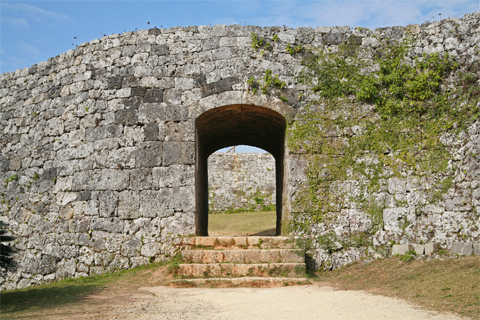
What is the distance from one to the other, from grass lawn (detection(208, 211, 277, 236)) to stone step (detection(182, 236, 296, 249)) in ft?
17.9

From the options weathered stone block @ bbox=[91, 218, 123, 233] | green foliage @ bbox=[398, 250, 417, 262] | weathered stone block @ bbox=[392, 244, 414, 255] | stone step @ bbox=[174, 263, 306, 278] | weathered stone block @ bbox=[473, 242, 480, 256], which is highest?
weathered stone block @ bbox=[91, 218, 123, 233]

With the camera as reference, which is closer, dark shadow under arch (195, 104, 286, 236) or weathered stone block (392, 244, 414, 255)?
weathered stone block (392, 244, 414, 255)

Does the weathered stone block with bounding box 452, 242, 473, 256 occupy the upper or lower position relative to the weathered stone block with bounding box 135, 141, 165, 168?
lower

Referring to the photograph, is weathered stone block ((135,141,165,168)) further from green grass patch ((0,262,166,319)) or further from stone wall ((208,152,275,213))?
stone wall ((208,152,275,213))

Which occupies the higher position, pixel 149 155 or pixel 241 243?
pixel 149 155

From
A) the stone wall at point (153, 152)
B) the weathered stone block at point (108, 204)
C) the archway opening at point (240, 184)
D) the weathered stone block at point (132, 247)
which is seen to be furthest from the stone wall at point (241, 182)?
the weathered stone block at point (132, 247)

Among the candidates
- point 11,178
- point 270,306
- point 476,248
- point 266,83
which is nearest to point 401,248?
point 476,248

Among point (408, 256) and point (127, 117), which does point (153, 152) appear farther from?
point (408, 256)

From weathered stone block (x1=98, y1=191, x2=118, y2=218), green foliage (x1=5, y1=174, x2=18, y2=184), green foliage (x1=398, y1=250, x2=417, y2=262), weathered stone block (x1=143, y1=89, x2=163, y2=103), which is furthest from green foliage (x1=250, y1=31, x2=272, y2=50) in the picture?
green foliage (x1=5, y1=174, x2=18, y2=184)

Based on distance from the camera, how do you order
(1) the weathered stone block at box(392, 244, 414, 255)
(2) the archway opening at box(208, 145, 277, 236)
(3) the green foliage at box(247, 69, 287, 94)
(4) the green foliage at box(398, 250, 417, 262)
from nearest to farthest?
(4) the green foliage at box(398, 250, 417, 262)
(1) the weathered stone block at box(392, 244, 414, 255)
(3) the green foliage at box(247, 69, 287, 94)
(2) the archway opening at box(208, 145, 277, 236)

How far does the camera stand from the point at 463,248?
21.6ft

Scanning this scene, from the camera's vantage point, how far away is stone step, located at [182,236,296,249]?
23.8 feet

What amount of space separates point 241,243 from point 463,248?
3579 millimetres

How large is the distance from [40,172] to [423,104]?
25.7 ft
